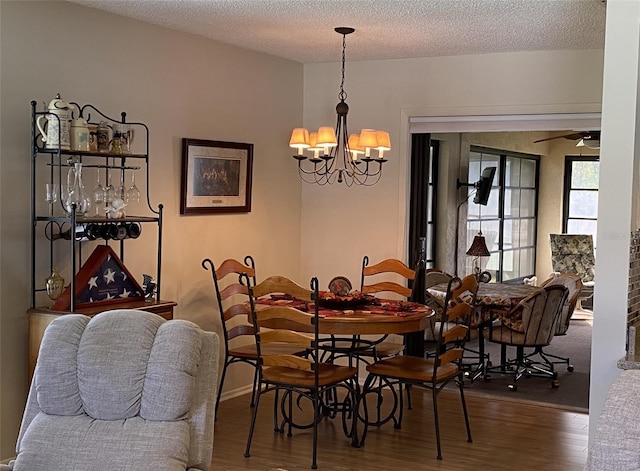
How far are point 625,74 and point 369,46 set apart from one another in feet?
8.35

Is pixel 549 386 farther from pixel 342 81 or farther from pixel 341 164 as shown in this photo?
pixel 342 81

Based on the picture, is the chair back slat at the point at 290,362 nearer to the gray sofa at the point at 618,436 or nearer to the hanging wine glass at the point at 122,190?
the hanging wine glass at the point at 122,190

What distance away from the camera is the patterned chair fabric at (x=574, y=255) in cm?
1082

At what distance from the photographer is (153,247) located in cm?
548

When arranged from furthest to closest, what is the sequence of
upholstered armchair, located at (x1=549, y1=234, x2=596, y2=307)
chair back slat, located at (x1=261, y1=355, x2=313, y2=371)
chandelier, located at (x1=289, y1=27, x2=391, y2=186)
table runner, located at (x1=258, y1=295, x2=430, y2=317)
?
upholstered armchair, located at (x1=549, y1=234, x2=596, y2=307), chandelier, located at (x1=289, y1=27, x2=391, y2=186), table runner, located at (x1=258, y1=295, x2=430, y2=317), chair back slat, located at (x1=261, y1=355, x2=313, y2=371)

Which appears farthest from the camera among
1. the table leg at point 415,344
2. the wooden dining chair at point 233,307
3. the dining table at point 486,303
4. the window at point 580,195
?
the window at point 580,195

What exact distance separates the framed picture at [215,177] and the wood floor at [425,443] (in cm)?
145

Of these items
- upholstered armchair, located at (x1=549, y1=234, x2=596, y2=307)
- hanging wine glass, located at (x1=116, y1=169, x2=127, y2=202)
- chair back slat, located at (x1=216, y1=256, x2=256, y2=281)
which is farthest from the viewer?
upholstered armchair, located at (x1=549, y1=234, x2=596, y2=307)

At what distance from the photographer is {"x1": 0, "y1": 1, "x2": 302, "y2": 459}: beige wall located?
4516 millimetres

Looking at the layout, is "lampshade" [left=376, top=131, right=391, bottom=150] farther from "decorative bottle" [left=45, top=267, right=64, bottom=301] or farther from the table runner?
"decorative bottle" [left=45, top=267, right=64, bottom=301]

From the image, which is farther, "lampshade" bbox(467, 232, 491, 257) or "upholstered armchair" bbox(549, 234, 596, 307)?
"upholstered armchair" bbox(549, 234, 596, 307)

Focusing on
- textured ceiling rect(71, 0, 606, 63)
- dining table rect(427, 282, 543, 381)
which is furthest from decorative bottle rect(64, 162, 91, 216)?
dining table rect(427, 282, 543, 381)

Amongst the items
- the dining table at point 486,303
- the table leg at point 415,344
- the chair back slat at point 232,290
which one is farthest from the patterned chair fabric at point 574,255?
the chair back slat at point 232,290

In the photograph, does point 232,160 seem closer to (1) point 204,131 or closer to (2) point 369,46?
(1) point 204,131
